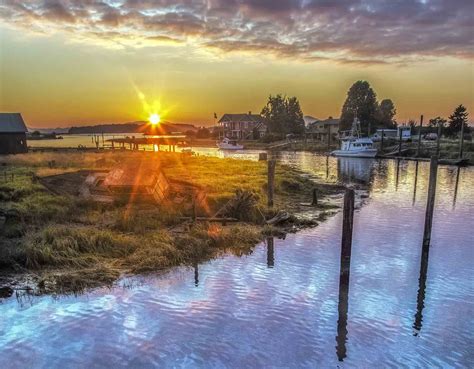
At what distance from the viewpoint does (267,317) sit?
32.1 ft

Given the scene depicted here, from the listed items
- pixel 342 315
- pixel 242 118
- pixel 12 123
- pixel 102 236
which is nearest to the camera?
pixel 342 315

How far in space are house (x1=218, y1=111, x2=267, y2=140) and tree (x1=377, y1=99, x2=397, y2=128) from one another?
35.9 m

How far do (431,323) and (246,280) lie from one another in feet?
16.7

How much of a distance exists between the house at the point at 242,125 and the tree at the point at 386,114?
1415 inches

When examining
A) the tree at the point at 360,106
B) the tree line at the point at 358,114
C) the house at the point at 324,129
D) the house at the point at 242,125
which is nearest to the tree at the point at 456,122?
the tree line at the point at 358,114

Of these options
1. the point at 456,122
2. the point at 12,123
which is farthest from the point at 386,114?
the point at 12,123

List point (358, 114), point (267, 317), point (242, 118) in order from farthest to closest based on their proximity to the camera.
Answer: point (242, 118)
point (358, 114)
point (267, 317)

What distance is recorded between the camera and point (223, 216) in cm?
1827

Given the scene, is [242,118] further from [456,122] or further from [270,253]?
[270,253]

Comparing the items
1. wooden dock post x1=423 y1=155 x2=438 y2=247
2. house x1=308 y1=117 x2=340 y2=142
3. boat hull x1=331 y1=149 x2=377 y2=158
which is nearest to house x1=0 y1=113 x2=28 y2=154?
boat hull x1=331 y1=149 x2=377 y2=158

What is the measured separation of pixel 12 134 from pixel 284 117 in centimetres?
8077

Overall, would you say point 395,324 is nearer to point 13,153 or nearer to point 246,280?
point 246,280

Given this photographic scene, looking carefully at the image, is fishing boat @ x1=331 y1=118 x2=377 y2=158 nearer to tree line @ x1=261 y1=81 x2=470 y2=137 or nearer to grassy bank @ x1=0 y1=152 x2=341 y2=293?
tree line @ x1=261 y1=81 x2=470 y2=137

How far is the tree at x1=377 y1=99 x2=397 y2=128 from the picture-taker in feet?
334
